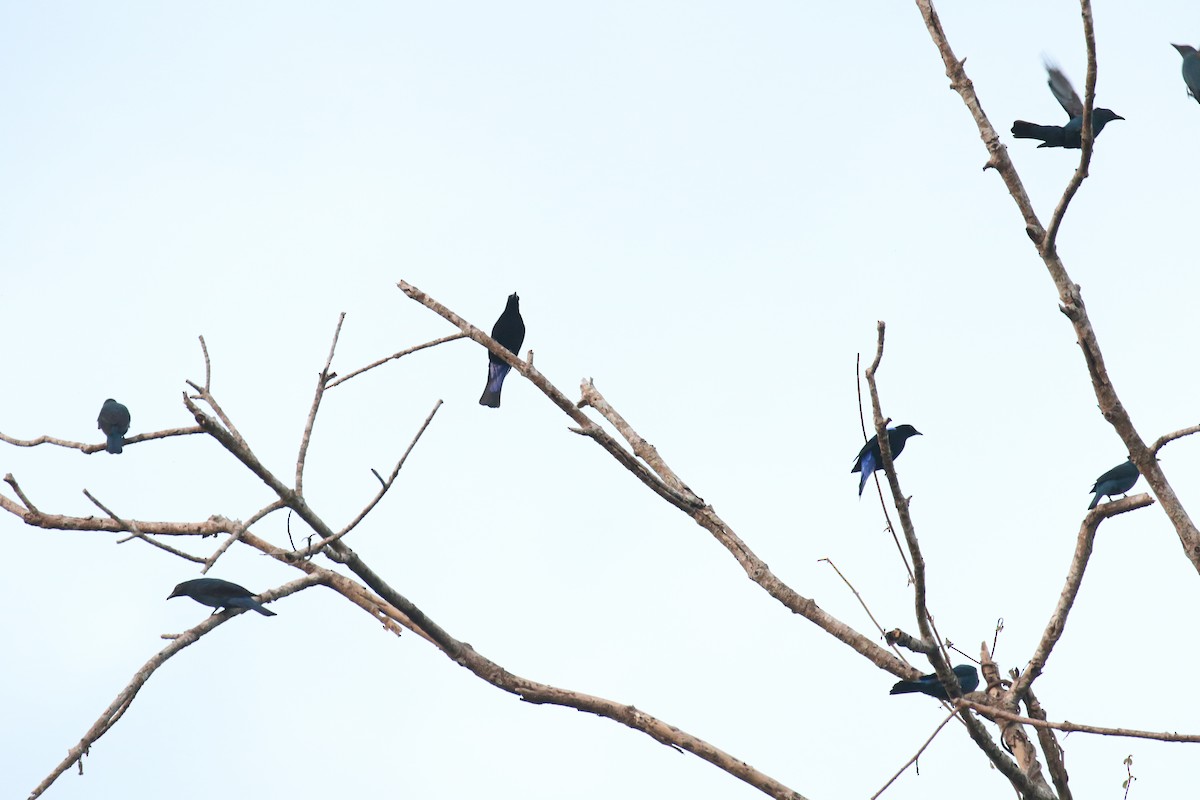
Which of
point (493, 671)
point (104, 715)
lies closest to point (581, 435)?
point (493, 671)

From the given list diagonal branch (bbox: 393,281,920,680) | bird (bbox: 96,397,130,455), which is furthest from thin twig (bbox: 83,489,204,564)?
bird (bbox: 96,397,130,455)

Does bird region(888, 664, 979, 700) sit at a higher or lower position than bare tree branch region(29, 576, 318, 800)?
higher

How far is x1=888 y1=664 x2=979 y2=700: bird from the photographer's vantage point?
17.0 ft

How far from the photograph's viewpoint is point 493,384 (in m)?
11.4

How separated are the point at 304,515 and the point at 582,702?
1.22 meters

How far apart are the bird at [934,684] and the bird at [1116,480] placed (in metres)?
1.35

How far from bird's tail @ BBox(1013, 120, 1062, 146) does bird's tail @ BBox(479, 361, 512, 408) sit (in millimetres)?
5198

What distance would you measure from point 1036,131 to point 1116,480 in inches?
87.9

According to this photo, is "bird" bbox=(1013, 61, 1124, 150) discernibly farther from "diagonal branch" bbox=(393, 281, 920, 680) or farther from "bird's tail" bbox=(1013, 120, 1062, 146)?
"diagonal branch" bbox=(393, 281, 920, 680)

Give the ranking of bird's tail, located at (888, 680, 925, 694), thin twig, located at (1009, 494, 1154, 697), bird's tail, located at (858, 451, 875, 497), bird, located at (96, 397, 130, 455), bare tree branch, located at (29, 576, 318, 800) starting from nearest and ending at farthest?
bare tree branch, located at (29, 576, 318, 800) → thin twig, located at (1009, 494, 1154, 697) → bird's tail, located at (888, 680, 925, 694) → bird's tail, located at (858, 451, 875, 497) → bird, located at (96, 397, 130, 455)

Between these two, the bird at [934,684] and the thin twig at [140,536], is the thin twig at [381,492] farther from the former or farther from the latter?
the bird at [934,684]

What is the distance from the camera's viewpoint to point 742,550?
202 inches

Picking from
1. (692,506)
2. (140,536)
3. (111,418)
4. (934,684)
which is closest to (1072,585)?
(934,684)

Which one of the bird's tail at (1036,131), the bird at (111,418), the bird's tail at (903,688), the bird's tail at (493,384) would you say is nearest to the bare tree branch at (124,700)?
the bird's tail at (903,688)
